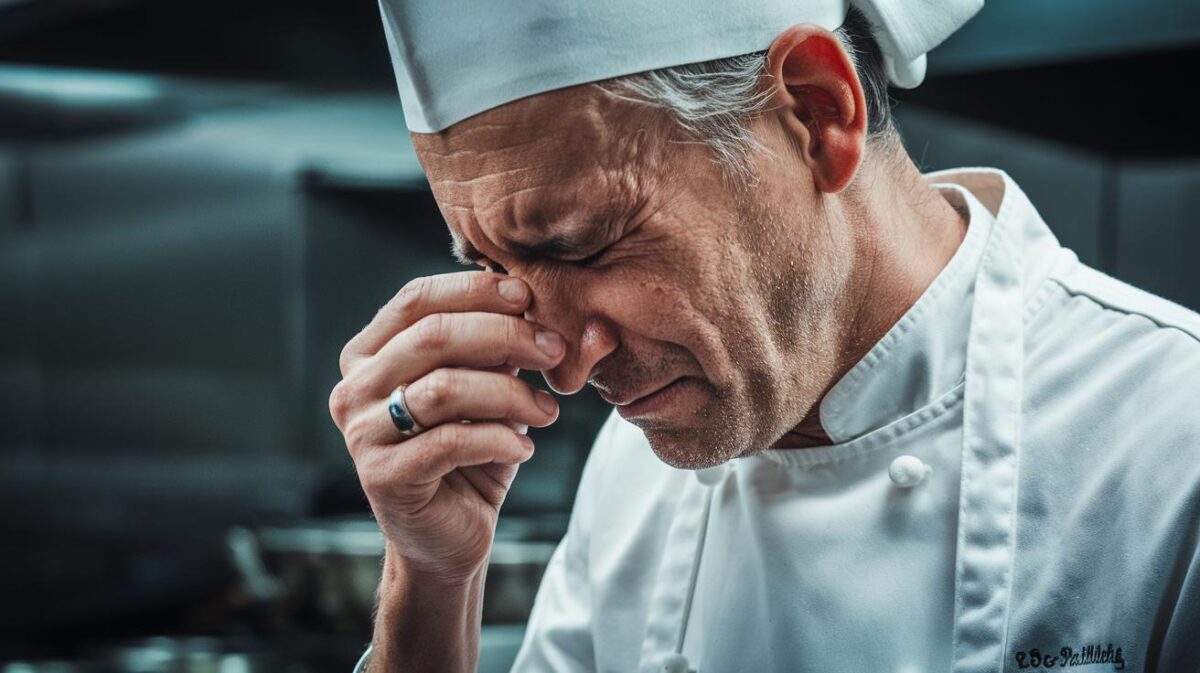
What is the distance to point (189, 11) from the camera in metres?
2.46

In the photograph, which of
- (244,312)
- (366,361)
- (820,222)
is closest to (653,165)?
(820,222)

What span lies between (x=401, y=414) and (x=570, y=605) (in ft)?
1.71

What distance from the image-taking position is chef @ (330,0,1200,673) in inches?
43.9

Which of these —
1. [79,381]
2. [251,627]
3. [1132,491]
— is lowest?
[251,627]

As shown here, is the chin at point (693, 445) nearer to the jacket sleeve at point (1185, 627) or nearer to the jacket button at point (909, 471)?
the jacket button at point (909, 471)

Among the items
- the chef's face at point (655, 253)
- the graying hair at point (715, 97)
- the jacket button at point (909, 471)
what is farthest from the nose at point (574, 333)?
the jacket button at point (909, 471)

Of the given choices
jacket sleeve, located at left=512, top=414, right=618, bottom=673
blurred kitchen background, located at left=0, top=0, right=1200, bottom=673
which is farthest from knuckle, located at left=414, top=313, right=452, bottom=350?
blurred kitchen background, located at left=0, top=0, right=1200, bottom=673

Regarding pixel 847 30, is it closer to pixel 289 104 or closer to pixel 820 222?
pixel 820 222

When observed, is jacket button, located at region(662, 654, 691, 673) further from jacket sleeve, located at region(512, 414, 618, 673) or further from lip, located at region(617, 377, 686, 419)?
lip, located at region(617, 377, 686, 419)

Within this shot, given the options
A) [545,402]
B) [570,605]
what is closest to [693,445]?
[545,402]

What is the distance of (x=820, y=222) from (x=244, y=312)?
9.54ft

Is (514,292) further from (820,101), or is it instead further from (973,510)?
(973,510)

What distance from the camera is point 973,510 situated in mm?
1202

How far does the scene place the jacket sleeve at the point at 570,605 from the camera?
1.56m
